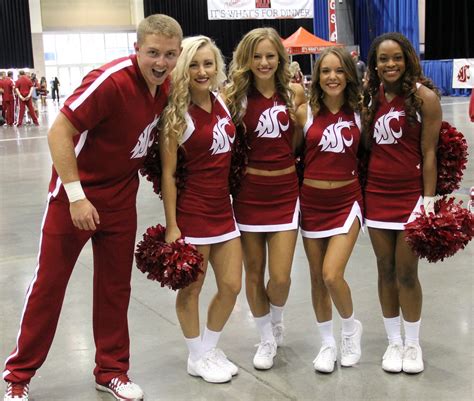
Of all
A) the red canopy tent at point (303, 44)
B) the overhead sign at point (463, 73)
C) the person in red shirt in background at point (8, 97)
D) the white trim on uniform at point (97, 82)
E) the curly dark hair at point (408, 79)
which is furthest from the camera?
the overhead sign at point (463, 73)

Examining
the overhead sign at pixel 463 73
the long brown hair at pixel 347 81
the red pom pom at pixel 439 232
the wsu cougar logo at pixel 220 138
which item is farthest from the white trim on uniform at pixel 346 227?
the overhead sign at pixel 463 73

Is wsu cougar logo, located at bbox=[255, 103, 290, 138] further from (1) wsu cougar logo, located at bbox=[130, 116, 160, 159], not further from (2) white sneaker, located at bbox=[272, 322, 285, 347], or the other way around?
(2) white sneaker, located at bbox=[272, 322, 285, 347]

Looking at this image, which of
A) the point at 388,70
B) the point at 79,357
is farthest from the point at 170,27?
the point at 79,357

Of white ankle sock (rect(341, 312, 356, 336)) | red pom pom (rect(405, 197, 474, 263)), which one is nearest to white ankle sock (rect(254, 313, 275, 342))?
white ankle sock (rect(341, 312, 356, 336))

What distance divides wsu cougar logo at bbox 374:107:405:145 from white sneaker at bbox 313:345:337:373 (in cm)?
99

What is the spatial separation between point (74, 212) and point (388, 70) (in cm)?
146

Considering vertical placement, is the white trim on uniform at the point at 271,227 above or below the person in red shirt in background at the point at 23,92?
below

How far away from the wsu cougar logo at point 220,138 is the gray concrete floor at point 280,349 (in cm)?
106

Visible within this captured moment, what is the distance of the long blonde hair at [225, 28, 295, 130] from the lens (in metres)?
3.01

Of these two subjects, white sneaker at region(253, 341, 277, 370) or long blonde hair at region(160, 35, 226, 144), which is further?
white sneaker at region(253, 341, 277, 370)

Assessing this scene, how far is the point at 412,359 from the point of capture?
307 centimetres

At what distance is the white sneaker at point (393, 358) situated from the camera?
9.99 feet

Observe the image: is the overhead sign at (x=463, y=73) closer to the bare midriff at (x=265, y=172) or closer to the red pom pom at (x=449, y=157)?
the red pom pom at (x=449, y=157)

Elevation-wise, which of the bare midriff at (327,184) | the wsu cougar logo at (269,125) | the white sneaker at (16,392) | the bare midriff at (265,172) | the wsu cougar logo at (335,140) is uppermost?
the wsu cougar logo at (269,125)
